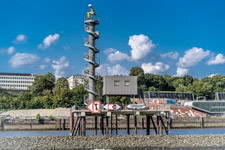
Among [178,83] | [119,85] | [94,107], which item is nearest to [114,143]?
[94,107]

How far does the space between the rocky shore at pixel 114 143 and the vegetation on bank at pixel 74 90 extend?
1690 inches

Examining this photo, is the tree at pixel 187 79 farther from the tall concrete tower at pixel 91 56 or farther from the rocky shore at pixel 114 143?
the rocky shore at pixel 114 143

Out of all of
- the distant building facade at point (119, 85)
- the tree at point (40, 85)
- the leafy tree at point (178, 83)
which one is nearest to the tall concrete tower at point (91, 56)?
Result: the distant building facade at point (119, 85)

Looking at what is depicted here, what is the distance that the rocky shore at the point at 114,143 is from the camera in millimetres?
33906

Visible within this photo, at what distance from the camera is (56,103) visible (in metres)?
103

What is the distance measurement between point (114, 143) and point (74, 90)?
77.6 m

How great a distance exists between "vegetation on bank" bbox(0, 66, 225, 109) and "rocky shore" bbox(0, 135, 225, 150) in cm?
4292

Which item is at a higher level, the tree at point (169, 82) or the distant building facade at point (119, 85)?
the tree at point (169, 82)

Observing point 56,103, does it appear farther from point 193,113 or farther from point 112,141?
point 112,141

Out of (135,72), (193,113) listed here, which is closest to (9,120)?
(193,113)

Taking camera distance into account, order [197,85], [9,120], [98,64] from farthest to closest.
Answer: [197,85], [9,120], [98,64]

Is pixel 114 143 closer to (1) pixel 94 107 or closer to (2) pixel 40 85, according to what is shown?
(1) pixel 94 107

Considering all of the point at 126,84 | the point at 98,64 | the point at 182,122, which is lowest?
the point at 182,122

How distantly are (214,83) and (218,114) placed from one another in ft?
156
